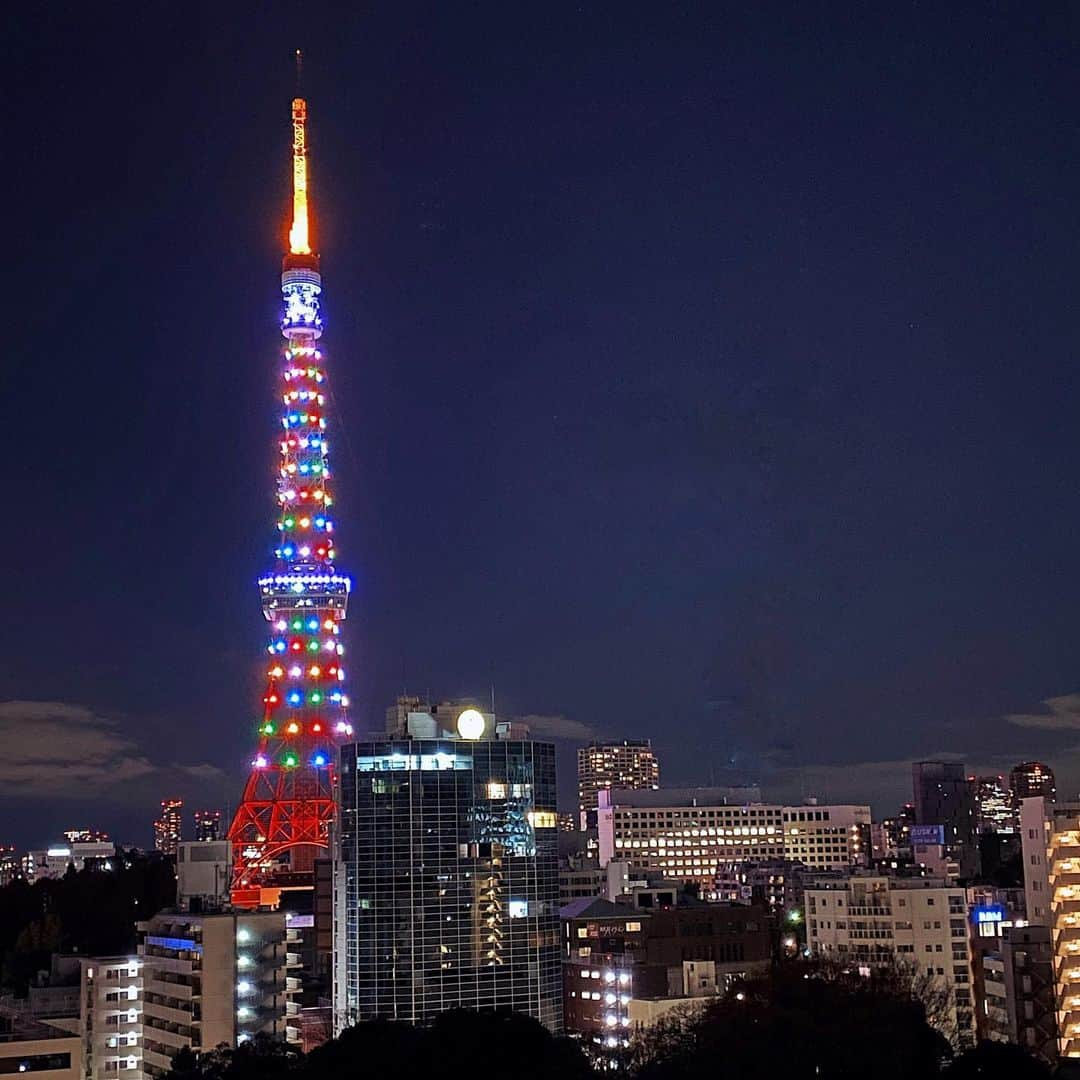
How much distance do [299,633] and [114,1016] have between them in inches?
1693

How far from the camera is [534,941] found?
52.8 m

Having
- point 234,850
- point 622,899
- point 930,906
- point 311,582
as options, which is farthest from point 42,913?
point 930,906

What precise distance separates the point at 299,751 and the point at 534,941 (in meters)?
41.6

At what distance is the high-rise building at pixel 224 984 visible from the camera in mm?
51281

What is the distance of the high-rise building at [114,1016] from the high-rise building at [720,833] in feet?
259

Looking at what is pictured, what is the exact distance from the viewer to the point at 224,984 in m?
51.8

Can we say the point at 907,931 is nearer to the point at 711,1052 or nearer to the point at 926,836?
the point at 711,1052

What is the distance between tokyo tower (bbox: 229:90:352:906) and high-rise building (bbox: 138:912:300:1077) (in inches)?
1223

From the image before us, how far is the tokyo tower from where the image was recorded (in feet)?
289

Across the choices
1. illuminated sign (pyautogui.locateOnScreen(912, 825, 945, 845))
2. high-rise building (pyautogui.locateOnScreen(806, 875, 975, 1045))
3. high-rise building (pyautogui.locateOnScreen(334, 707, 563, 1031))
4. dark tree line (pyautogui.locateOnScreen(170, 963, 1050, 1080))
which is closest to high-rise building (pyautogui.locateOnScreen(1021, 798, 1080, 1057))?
high-rise building (pyautogui.locateOnScreen(806, 875, 975, 1045))

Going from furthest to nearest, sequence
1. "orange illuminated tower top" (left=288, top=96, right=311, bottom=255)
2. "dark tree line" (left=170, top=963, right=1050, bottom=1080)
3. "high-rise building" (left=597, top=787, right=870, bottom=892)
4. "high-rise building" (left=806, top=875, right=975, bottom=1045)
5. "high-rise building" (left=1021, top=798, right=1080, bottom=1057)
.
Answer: "high-rise building" (left=597, top=787, right=870, bottom=892) → "orange illuminated tower top" (left=288, top=96, right=311, bottom=255) → "high-rise building" (left=806, top=875, right=975, bottom=1045) → "high-rise building" (left=1021, top=798, right=1080, bottom=1057) → "dark tree line" (left=170, top=963, right=1050, bottom=1080)

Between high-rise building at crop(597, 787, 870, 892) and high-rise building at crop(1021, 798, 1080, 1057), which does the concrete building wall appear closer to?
Result: high-rise building at crop(1021, 798, 1080, 1057)

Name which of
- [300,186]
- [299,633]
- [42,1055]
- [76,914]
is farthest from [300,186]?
[42,1055]

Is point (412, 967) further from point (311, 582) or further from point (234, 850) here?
point (311, 582)
